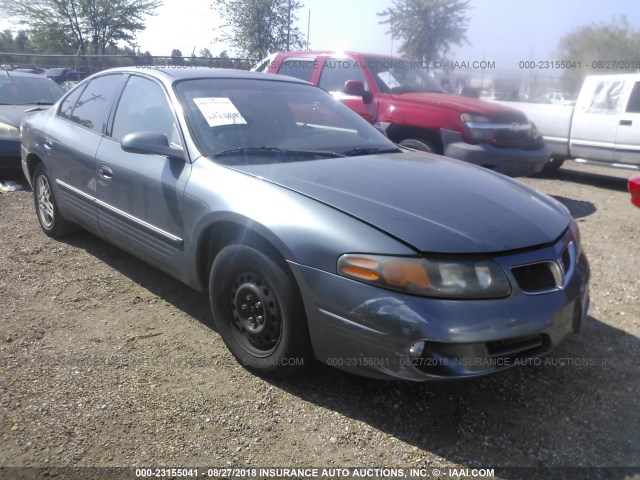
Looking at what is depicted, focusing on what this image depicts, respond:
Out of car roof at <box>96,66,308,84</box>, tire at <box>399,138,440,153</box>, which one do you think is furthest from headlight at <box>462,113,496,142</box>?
car roof at <box>96,66,308,84</box>

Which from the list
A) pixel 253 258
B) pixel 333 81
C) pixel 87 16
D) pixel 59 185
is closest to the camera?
pixel 253 258

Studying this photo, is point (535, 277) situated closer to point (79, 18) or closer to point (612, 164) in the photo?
point (612, 164)

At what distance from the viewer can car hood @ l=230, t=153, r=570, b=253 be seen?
2.52 metres

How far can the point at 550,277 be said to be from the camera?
2.63 metres

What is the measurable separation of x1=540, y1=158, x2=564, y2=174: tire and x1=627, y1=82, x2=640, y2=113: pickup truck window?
52.4 inches

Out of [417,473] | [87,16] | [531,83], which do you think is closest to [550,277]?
[417,473]

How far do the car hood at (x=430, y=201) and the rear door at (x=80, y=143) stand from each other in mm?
1596

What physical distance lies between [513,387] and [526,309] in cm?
65

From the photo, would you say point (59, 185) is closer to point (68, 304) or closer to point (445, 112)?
point (68, 304)

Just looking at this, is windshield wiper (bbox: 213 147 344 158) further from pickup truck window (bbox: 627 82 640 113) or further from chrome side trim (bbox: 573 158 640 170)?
pickup truck window (bbox: 627 82 640 113)

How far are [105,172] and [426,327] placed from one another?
257 centimetres

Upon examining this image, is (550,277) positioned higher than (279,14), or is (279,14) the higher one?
(279,14)

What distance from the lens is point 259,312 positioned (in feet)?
9.46

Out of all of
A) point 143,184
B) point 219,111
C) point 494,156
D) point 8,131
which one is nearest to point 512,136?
point 494,156
